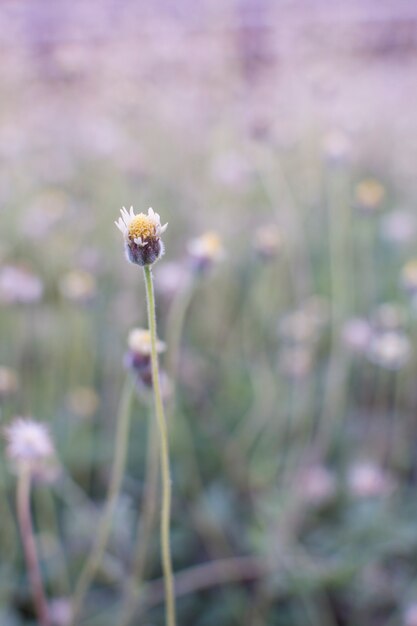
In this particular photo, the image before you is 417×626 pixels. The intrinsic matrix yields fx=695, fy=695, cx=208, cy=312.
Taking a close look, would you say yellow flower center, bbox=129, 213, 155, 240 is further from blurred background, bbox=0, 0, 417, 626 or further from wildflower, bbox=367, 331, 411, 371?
wildflower, bbox=367, 331, 411, 371

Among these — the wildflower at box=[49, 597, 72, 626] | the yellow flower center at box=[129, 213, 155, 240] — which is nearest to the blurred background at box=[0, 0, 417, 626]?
the wildflower at box=[49, 597, 72, 626]

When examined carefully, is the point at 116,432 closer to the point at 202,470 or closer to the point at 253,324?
the point at 202,470

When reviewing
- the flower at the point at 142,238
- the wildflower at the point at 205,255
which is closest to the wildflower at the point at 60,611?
the wildflower at the point at 205,255

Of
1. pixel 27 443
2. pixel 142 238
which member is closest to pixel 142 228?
pixel 142 238

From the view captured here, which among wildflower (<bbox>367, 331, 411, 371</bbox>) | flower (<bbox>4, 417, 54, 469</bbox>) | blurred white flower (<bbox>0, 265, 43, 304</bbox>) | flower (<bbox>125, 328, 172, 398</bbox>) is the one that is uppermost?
blurred white flower (<bbox>0, 265, 43, 304</bbox>)

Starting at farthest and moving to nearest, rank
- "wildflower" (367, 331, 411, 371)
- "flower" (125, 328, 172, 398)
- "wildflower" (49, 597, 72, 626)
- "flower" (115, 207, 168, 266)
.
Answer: "wildflower" (367, 331, 411, 371) < "wildflower" (49, 597, 72, 626) < "flower" (125, 328, 172, 398) < "flower" (115, 207, 168, 266)

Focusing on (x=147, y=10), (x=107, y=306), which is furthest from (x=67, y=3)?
(x=107, y=306)

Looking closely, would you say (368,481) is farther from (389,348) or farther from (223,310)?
(223,310)
